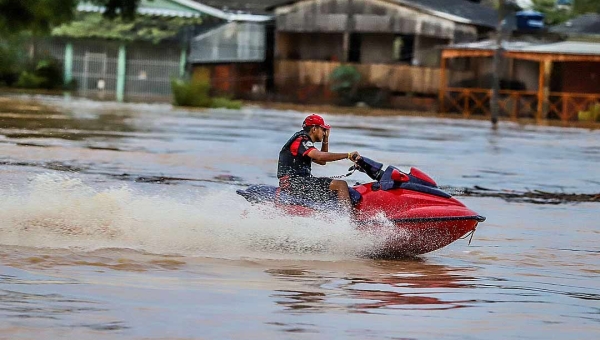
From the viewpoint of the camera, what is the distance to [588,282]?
10812mm

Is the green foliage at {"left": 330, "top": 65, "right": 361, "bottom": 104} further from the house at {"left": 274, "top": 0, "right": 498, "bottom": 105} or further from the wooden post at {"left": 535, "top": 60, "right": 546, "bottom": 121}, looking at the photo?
the wooden post at {"left": 535, "top": 60, "right": 546, "bottom": 121}

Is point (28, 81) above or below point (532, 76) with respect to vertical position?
below

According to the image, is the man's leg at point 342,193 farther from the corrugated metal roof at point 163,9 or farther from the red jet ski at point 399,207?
the corrugated metal roof at point 163,9

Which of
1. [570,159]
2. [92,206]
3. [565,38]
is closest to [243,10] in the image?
[565,38]

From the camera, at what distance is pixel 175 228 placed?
11.7m

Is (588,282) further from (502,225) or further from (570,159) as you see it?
(570,159)

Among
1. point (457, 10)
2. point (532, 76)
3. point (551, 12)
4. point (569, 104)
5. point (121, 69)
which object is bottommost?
point (569, 104)

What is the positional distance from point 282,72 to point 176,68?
434 cm

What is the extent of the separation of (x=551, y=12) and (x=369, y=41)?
61.8 ft

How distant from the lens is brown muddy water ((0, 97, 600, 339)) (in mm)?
8039

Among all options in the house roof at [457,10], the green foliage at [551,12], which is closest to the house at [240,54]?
the house roof at [457,10]

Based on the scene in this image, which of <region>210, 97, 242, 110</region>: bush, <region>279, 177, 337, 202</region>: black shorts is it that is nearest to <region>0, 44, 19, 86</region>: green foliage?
<region>210, 97, 242, 110</region>: bush

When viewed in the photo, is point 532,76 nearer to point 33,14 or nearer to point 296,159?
point 33,14

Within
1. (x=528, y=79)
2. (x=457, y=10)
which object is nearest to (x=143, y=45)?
(x=457, y=10)
